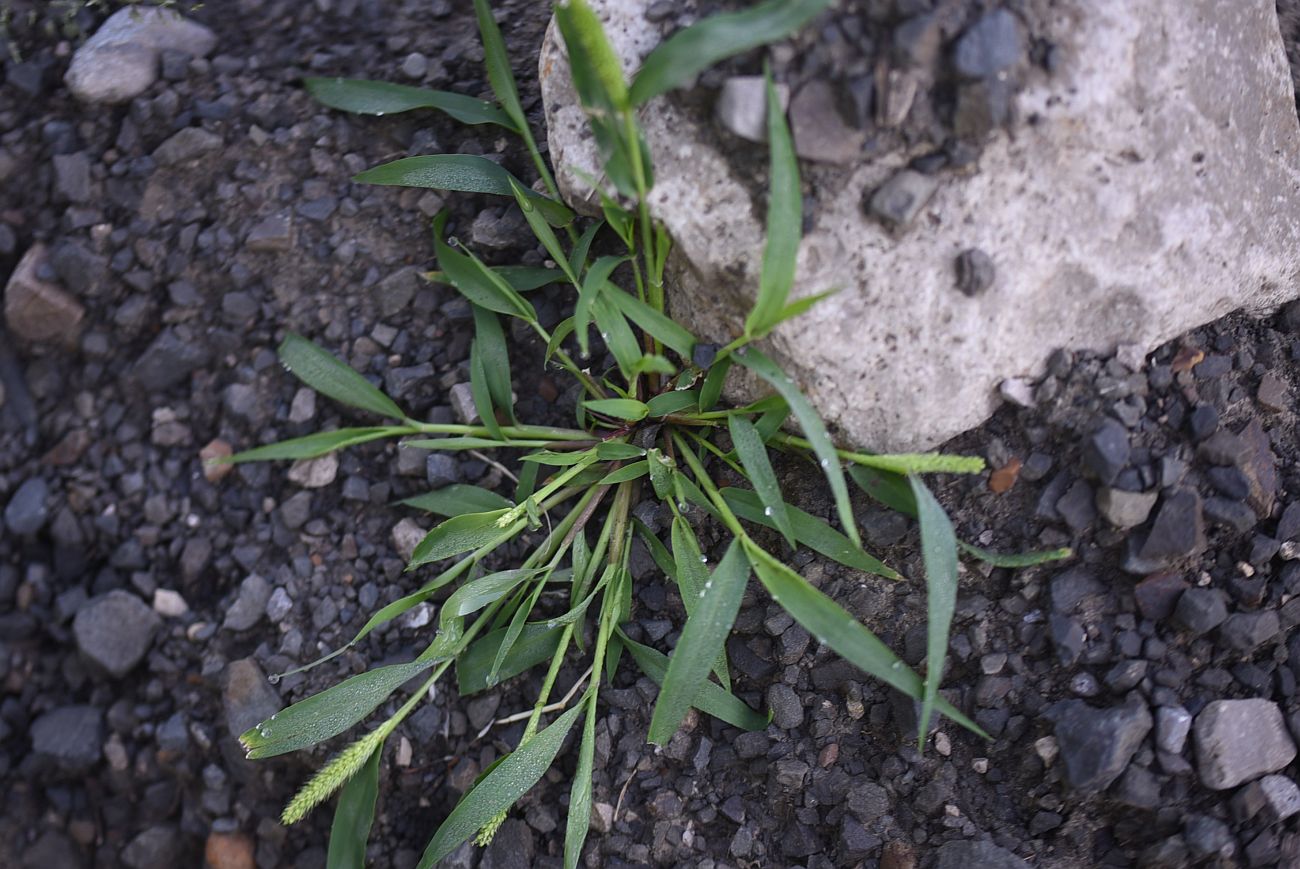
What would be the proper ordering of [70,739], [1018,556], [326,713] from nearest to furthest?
[1018,556], [326,713], [70,739]

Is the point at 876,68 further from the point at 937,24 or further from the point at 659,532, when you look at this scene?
the point at 659,532

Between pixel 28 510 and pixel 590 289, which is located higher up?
pixel 590 289

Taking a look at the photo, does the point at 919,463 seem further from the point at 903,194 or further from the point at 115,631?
the point at 115,631

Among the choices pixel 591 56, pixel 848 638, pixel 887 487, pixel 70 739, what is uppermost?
pixel 591 56

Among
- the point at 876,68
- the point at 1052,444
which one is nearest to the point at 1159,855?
the point at 1052,444

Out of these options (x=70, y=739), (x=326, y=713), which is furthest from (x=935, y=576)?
(x=70, y=739)

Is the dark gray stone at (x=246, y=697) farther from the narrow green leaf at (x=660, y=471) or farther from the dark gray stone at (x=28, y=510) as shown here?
the narrow green leaf at (x=660, y=471)

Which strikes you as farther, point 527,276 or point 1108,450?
point 527,276
